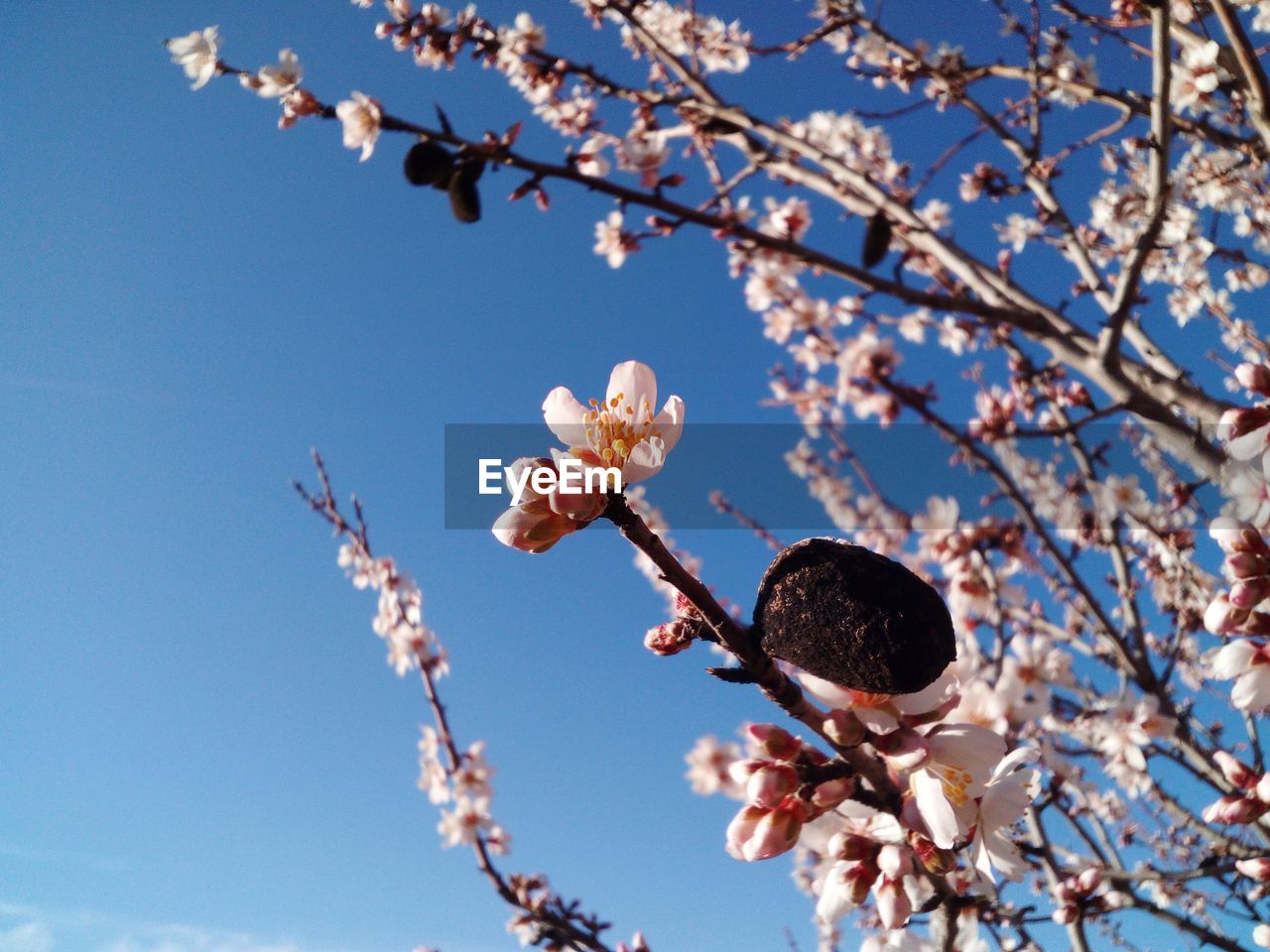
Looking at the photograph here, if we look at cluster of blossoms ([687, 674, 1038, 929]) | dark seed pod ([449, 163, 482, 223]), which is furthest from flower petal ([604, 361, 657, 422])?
dark seed pod ([449, 163, 482, 223])

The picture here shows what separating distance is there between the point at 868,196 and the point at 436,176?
196 centimetres

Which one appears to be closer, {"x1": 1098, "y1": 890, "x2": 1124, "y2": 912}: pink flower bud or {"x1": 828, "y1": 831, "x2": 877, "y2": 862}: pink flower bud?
{"x1": 828, "y1": 831, "x2": 877, "y2": 862}: pink flower bud

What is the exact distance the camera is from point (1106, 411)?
96.3 inches

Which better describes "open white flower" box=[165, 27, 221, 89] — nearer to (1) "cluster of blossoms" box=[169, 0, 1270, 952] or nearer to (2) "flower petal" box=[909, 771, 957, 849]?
(1) "cluster of blossoms" box=[169, 0, 1270, 952]

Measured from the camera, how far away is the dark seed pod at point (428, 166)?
2205 millimetres

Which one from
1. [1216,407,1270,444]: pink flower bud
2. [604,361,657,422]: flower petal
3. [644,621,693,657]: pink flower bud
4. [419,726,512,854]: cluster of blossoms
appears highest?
[419,726,512,854]: cluster of blossoms

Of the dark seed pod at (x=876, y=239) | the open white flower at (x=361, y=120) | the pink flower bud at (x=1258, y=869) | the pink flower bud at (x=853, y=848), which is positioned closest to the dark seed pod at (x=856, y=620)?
the pink flower bud at (x=853, y=848)

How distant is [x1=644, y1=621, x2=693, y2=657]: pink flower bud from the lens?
713 millimetres

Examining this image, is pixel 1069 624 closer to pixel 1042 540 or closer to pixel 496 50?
pixel 1042 540

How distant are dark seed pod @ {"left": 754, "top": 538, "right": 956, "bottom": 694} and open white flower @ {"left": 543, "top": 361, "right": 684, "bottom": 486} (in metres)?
0.18

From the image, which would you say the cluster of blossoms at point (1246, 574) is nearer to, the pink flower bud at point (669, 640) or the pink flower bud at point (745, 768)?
the pink flower bud at point (745, 768)

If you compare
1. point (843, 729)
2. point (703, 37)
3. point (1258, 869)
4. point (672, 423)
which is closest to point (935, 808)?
point (843, 729)

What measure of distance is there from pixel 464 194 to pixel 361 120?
0.99 meters

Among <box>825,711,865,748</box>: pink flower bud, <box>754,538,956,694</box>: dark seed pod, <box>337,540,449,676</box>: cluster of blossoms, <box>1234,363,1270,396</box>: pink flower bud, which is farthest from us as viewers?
<box>337,540,449,676</box>: cluster of blossoms
